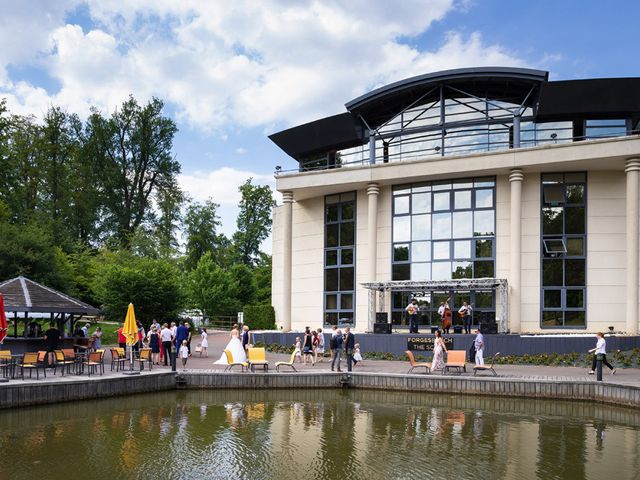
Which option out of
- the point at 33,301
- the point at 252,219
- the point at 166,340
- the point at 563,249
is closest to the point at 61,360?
the point at 33,301

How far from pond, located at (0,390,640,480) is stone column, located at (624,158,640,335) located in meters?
10.7

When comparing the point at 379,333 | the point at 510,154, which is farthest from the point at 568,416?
the point at 510,154

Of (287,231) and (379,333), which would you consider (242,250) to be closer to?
(287,231)

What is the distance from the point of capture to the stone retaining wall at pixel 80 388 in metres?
16.0

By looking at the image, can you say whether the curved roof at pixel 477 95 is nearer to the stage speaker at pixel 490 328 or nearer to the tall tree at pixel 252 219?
the stage speaker at pixel 490 328

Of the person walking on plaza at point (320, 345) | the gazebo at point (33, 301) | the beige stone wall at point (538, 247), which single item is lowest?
the person walking on plaza at point (320, 345)

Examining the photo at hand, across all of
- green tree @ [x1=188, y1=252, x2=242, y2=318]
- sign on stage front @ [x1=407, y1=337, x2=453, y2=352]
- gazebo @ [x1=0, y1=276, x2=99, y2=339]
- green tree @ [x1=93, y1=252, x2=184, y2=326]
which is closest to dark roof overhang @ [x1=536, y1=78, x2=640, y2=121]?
sign on stage front @ [x1=407, y1=337, x2=453, y2=352]

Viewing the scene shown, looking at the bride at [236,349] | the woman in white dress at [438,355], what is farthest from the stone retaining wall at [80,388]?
the woman in white dress at [438,355]

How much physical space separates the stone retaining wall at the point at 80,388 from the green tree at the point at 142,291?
716 inches

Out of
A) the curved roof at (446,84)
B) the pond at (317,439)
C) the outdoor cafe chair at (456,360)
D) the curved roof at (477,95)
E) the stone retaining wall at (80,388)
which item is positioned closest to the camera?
the pond at (317,439)

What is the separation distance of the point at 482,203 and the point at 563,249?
4.26 metres

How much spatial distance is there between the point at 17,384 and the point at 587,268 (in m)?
23.7

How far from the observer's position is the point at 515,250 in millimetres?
28359

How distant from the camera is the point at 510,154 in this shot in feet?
93.7
